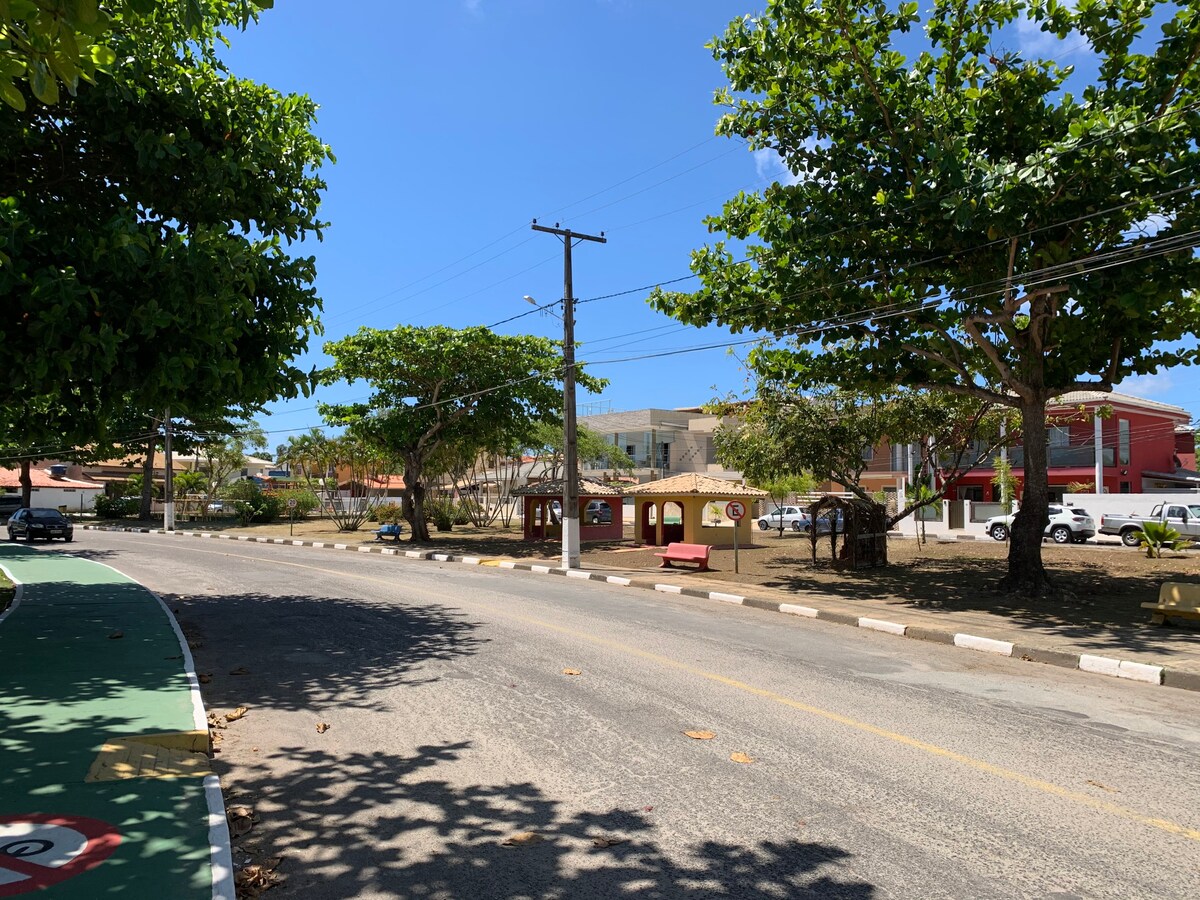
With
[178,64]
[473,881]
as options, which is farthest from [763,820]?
[178,64]

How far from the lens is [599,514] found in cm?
3459

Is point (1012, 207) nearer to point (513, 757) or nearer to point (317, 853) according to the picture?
point (513, 757)

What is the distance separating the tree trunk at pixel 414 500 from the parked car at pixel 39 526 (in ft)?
42.9

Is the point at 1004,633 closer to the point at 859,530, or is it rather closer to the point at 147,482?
the point at 859,530

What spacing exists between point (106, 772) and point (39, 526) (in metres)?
31.5

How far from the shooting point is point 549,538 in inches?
1346

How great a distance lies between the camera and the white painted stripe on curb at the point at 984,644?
34.0 feet

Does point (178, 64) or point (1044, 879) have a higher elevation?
point (178, 64)

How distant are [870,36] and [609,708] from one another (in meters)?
11.3

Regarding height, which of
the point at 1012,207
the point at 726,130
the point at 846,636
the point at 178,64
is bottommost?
the point at 846,636

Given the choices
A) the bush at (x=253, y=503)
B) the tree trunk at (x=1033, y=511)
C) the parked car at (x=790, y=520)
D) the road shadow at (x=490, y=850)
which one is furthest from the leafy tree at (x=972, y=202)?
the bush at (x=253, y=503)

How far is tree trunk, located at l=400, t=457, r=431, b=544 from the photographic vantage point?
31.8m

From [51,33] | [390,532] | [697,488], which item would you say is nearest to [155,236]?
[51,33]

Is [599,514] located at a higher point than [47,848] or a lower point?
higher
